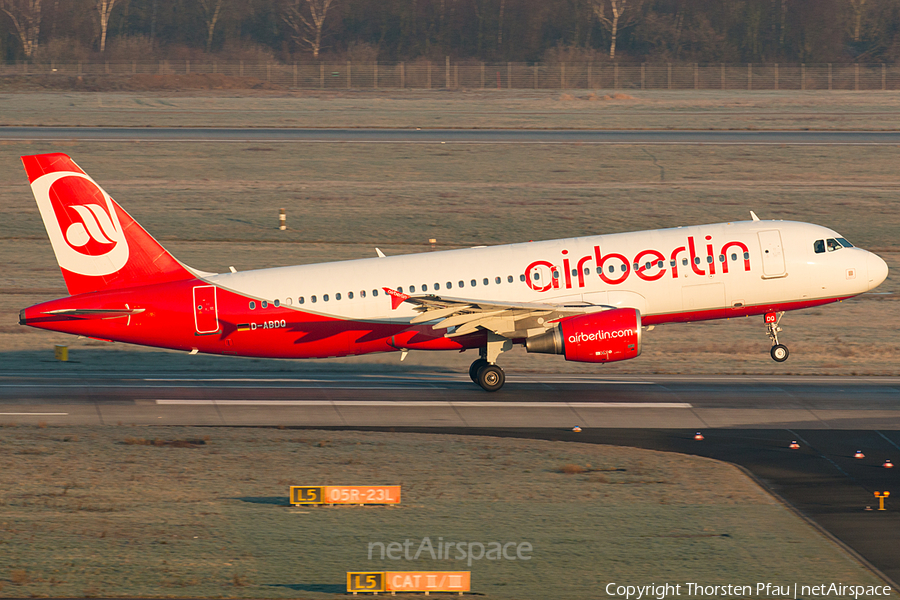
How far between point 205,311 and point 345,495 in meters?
13.5

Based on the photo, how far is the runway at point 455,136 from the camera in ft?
269

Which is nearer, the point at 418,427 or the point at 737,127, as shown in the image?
the point at 418,427

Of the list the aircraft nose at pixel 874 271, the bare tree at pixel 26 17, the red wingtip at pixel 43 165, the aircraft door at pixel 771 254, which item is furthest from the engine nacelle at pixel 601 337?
the bare tree at pixel 26 17

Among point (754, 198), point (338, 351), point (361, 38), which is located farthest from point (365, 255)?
point (361, 38)

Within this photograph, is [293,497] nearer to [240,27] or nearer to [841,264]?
[841,264]

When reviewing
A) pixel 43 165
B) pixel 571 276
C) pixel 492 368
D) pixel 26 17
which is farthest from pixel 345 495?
pixel 26 17

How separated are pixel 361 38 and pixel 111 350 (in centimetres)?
11732

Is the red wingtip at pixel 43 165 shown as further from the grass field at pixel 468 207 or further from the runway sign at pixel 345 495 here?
the runway sign at pixel 345 495

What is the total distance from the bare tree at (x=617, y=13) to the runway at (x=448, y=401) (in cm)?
11988

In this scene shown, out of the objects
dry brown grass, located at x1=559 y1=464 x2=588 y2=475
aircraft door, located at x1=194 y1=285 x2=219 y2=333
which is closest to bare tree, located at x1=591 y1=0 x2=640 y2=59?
aircraft door, located at x1=194 y1=285 x2=219 y2=333

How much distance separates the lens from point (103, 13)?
5846 inches

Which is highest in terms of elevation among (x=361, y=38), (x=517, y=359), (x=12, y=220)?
(x=361, y=38)

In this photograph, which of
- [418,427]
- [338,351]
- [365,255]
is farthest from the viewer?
[365,255]

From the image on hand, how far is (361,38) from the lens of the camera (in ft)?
502
